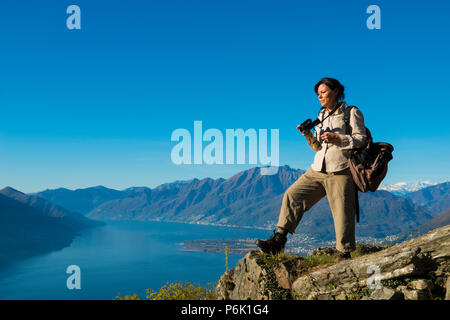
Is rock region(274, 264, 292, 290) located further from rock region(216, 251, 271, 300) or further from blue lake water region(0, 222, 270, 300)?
blue lake water region(0, 222, 270, 300)

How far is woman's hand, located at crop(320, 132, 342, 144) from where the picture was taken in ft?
16.4

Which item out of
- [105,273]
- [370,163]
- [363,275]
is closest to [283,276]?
[363,275]

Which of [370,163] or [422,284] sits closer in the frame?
[422,284]

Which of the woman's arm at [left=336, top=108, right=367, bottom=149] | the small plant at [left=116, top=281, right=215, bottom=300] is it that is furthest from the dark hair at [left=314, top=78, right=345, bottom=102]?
the small plant at [left=116, top=281, right=215, bottom=300]

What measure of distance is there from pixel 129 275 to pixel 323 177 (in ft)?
495

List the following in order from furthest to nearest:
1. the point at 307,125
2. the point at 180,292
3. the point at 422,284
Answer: the point at 180,292, the point at 307,125, the point at 422,284

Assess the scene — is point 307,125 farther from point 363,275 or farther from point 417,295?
point 417,295

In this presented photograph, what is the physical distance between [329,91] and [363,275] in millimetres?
2907

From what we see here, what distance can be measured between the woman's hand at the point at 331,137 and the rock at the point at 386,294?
2101 mm

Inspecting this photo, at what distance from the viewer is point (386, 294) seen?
4246mm

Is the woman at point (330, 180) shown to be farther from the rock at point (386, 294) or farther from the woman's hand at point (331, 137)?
the rock at point (386, 294)

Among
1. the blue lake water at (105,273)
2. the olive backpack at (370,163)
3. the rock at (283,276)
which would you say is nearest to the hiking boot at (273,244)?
the rock at (283,276)
